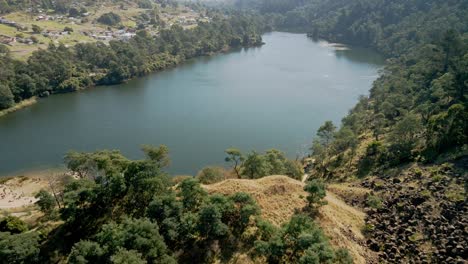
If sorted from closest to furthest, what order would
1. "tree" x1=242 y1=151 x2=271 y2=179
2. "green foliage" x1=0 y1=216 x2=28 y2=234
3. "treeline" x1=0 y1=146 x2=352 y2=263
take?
"treeline" x1=0 y1=146 x2=352 y2=263, "green foliage" x1=0 y1=216 x2=28 y2=234, "tree" x1=242 y1=151 x2=271 y2=179

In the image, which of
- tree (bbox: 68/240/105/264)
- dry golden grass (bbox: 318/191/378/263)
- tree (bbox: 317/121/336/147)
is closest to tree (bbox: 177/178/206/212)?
tree (bbox: 68/240/105/264)

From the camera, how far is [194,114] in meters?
78.8

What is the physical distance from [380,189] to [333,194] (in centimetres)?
480

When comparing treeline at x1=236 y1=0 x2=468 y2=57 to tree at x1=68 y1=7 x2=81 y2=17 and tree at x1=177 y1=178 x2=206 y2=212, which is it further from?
tree at x1=68 y1=7 x2=81 y2=17

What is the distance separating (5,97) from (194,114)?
132 feet

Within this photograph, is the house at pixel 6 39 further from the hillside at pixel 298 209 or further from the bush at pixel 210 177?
the hillside at pixel 298 209

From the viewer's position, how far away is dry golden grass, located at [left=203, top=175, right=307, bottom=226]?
3112cm

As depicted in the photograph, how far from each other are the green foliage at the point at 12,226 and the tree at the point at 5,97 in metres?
54.4

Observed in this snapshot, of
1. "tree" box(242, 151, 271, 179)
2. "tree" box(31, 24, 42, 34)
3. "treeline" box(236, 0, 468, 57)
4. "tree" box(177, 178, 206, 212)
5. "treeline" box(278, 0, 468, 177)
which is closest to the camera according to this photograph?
"tree" box(177, 178, 206, 212)

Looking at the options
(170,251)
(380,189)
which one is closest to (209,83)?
(380,189)

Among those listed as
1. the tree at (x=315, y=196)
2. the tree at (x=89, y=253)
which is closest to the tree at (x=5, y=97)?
the tree at (x=89, y=253)

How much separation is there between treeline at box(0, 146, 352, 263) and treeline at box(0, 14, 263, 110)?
191 feet

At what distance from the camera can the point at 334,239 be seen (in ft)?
94.8

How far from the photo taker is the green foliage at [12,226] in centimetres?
3228
